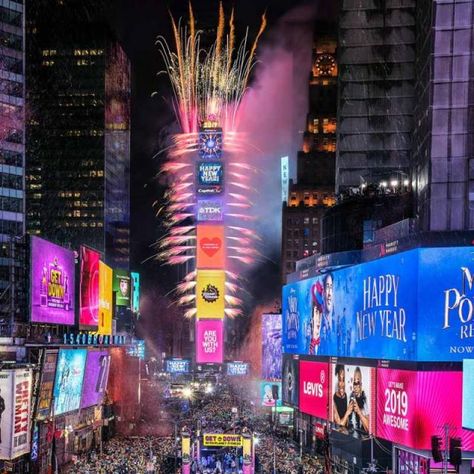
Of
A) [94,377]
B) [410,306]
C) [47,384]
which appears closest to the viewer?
[410,306]

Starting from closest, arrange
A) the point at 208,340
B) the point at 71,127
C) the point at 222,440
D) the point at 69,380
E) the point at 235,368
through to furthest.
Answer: the point at 222,440, the point at 69,380, the point at 208,340, the point at 235,368, the point at 71,127

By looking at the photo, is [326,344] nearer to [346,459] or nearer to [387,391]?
[346,459]

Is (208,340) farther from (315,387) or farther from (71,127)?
(71,127)

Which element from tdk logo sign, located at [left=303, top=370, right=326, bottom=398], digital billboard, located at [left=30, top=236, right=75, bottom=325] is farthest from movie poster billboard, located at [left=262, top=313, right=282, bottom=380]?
digital billboard, located at [left=30, top=236, right=75, bottom=325]

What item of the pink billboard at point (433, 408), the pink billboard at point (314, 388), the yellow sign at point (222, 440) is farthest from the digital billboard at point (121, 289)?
the pink billboard at point (433, 408)

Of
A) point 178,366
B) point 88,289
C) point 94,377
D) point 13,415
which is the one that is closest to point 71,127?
point 178,366

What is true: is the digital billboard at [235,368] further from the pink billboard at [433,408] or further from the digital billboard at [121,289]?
the pink billboard at [433,408]

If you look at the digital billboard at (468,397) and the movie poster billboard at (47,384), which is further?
the movie poster billboard at (47,384)

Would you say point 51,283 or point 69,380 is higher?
point 51,283
